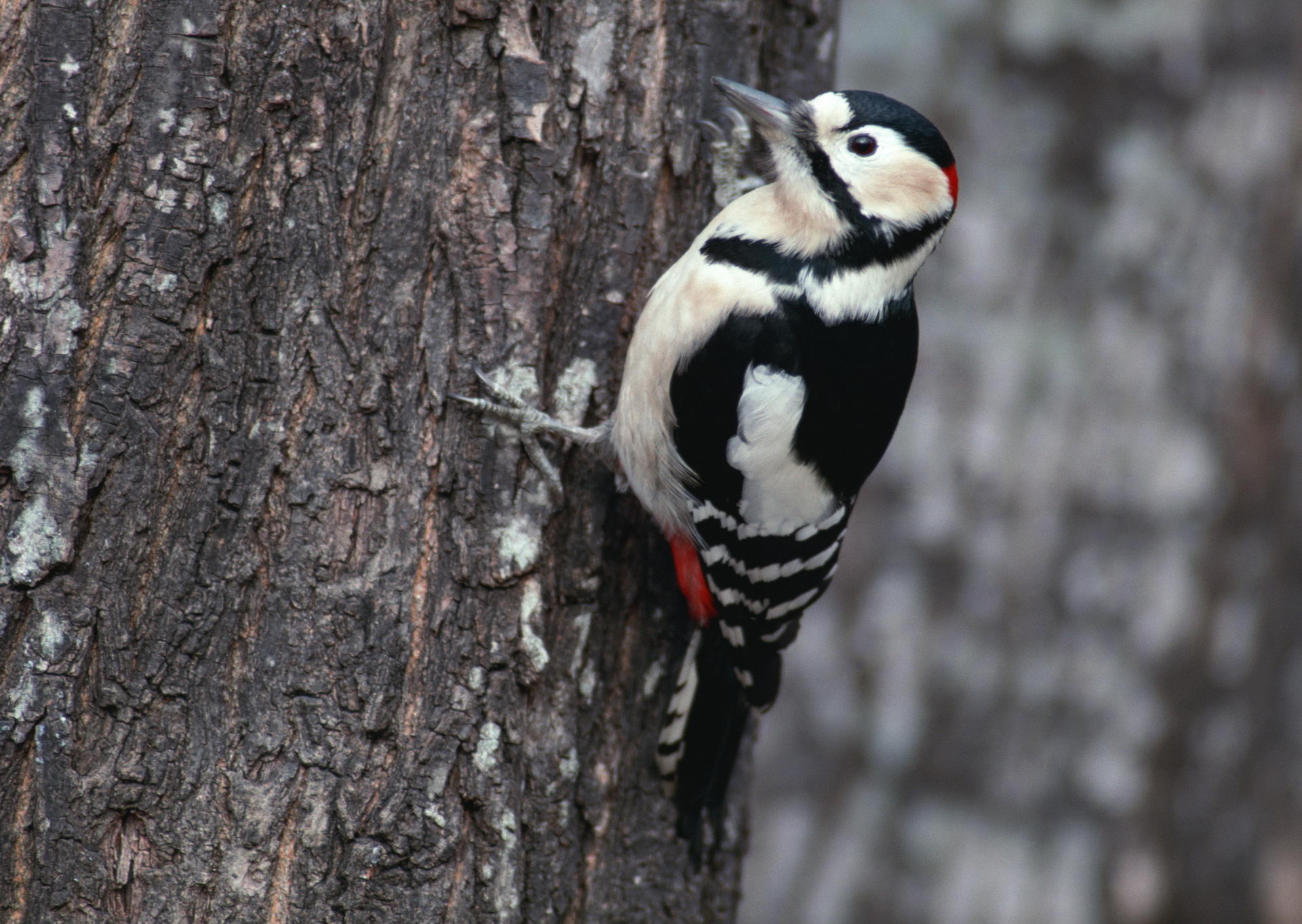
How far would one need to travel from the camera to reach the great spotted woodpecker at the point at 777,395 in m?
2.38

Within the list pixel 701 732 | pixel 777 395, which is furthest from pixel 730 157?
pixel 701 732

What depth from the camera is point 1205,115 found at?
3.90 metres

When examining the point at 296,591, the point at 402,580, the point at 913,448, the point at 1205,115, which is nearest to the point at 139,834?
the point at 296,591

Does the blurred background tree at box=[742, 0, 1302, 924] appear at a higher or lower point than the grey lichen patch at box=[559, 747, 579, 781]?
higher

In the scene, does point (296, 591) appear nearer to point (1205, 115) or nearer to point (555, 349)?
point (555, 349)

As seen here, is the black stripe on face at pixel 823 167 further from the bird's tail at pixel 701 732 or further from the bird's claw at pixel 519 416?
the bird's tail at pixel 701 732

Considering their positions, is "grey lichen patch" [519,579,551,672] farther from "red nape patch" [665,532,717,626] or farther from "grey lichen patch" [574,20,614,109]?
"grey lichen patch" [574,20,614,109]

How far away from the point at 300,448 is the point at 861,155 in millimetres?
1365

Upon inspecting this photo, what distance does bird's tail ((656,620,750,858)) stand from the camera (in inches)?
95.9

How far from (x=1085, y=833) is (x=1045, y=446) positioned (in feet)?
4.66

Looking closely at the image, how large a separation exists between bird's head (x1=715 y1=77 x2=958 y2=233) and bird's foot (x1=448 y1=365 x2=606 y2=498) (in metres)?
0.81

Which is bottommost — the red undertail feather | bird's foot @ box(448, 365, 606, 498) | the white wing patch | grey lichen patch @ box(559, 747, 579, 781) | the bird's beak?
grey lichen patch @ box(559, 747, 579, 781)

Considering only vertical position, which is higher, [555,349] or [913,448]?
[913,448]

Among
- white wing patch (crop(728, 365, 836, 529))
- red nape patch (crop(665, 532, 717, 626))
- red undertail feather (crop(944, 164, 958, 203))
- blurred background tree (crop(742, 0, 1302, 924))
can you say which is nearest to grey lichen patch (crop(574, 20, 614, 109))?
white wing patch (crop(728, 365, 836, 529))
